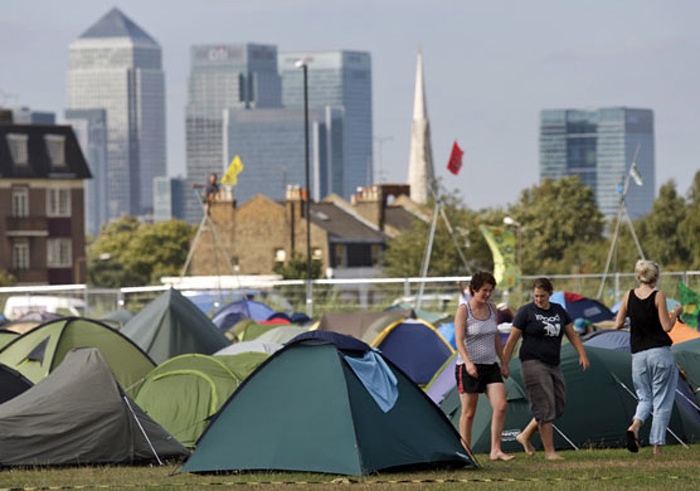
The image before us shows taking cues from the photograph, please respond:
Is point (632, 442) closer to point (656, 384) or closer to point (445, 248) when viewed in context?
point (656, 384)

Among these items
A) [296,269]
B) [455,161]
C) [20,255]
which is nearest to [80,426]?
[455,161]

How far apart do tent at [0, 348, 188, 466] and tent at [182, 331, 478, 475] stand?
1.40m

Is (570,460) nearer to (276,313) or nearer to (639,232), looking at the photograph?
(276,313)

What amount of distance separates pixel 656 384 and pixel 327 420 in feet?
9.78

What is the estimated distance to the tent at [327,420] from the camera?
15906 mm

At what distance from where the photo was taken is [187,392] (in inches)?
824

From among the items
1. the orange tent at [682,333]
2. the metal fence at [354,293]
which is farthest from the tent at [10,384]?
the metal fence at [354,293]

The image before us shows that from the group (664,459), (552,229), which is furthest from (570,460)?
(552,229)

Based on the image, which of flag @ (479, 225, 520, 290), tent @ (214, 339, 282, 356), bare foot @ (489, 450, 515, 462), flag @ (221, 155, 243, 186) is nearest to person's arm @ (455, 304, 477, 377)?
bare foot @ (489, 450, 515, 462)

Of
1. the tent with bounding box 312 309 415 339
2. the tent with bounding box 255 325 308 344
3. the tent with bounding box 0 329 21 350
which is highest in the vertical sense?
the tent with bounding box 0 329 21 350

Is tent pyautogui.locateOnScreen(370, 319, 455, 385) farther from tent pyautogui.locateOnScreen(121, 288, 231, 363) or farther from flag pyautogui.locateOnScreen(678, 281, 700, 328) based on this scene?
flag pyautogui.locateOnScreen(678, 281, 700, 328)

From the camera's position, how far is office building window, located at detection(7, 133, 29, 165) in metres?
104

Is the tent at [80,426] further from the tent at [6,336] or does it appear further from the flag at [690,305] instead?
the flag at [690,305]

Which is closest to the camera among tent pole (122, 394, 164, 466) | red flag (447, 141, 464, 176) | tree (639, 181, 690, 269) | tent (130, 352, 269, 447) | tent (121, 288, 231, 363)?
tent pole (122, 394, 164, 466)
